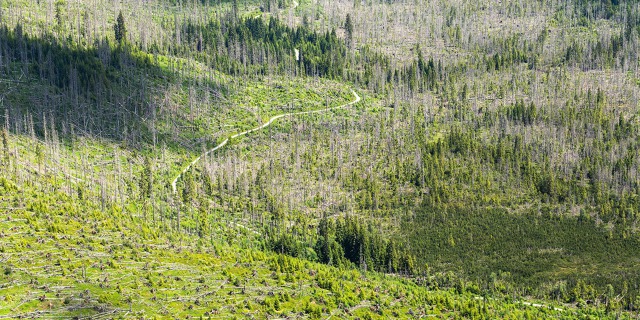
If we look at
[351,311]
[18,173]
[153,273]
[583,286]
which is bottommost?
[583,286]

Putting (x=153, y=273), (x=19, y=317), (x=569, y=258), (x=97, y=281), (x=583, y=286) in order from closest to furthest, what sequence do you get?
(x=19, y=317) < (x=97, y=281) < (x=153, y=273) < (x=583, y=286) < (x=569, y=258)

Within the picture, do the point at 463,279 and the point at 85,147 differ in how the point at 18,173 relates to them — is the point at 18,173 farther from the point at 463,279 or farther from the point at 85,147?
the point at 463,279

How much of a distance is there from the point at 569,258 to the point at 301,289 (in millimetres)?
90534

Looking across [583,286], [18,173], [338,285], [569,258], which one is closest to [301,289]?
[338,285]

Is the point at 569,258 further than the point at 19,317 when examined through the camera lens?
Yes

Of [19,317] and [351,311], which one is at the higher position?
[19,317]

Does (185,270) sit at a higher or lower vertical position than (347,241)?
higher

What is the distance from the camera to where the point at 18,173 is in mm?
146625

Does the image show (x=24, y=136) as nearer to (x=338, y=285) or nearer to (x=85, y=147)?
(x=85, y=147)

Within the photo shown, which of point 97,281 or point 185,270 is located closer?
point 97,281

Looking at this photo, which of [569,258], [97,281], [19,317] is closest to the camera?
[19,317]

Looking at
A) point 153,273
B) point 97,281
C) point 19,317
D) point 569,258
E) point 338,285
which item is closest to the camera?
point 19,317

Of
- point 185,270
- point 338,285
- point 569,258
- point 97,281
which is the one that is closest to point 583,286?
point 569,258

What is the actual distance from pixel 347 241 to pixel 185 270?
6344 centimetres
